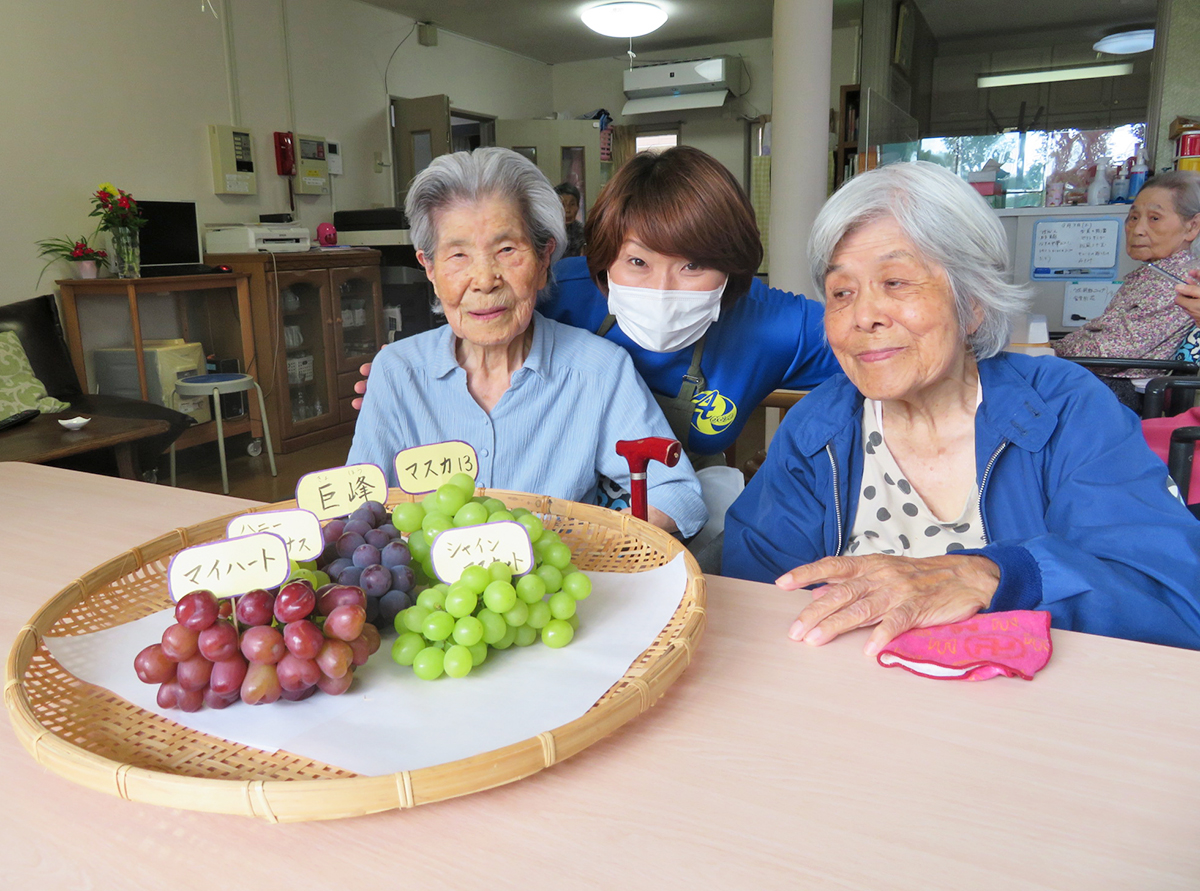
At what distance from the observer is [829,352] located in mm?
1938

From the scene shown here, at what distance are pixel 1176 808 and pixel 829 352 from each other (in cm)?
145

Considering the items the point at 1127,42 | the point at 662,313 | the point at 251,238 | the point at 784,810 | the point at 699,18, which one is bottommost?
the point at 784,810

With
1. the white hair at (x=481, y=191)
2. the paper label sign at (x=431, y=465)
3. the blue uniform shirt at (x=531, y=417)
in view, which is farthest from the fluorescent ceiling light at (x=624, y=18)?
the paper label sign at (x=431, y=465)

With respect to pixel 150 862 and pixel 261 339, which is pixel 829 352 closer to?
pixel 150 862

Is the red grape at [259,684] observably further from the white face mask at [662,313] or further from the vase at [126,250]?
the vase at [126,250]

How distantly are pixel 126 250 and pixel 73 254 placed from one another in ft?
0.81

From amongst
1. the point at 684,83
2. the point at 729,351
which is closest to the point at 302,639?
the point at 729,351

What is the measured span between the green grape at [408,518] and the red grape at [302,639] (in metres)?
0.23

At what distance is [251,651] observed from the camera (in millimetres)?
667

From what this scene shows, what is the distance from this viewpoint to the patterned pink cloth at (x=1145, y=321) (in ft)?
10.6

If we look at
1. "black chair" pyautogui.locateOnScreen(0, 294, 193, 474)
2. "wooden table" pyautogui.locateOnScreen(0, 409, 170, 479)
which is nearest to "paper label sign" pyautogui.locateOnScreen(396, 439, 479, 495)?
"wooden table" pyautogui.locateOnScreen(0, 409, 170, 479)

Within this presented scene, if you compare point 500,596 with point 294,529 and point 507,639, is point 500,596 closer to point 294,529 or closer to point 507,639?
point 507,639

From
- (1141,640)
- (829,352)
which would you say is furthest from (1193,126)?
(1141,640)

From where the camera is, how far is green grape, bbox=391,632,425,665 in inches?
29.2
